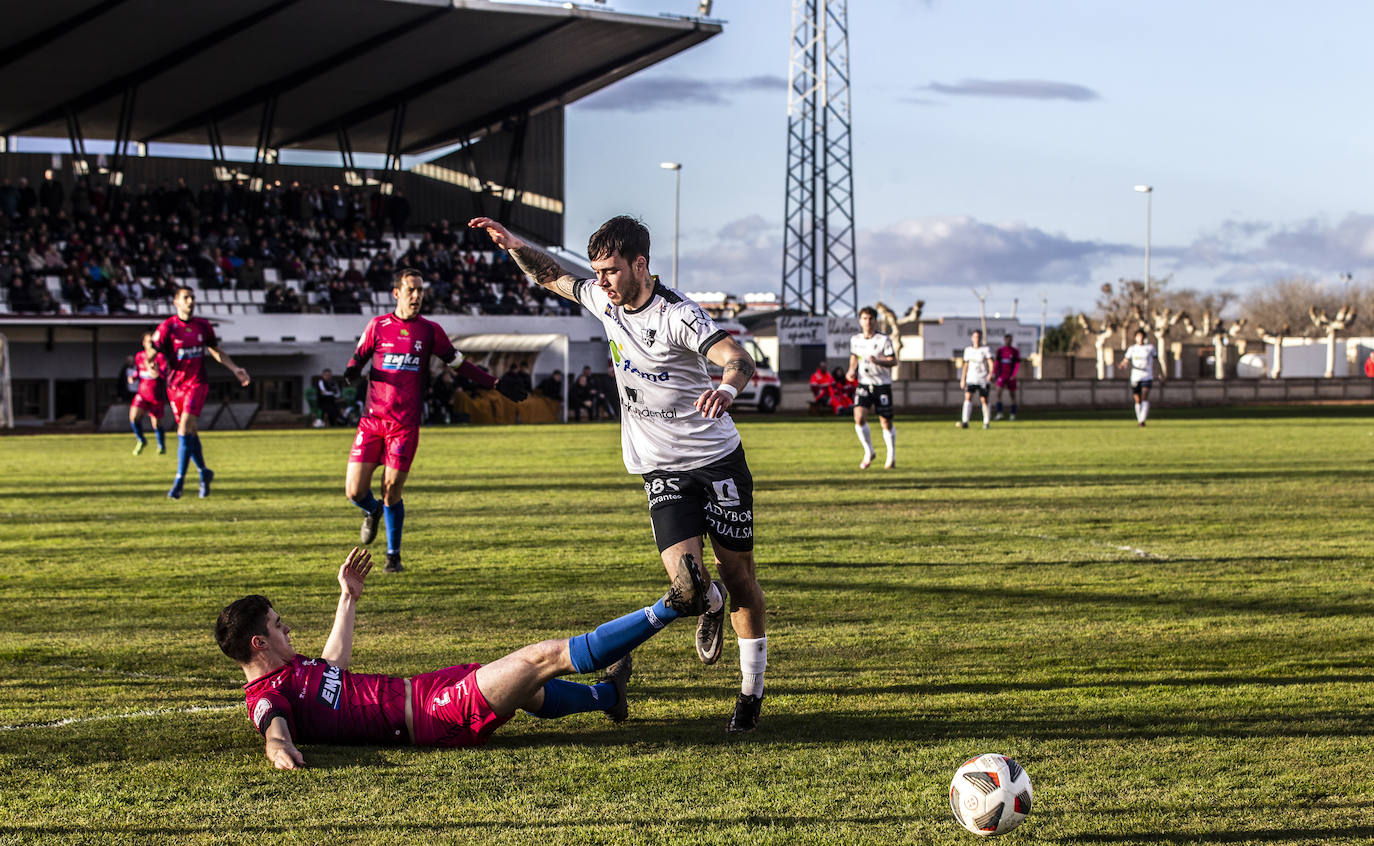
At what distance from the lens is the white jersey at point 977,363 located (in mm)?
30297

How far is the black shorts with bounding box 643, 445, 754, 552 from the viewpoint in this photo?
218 inches

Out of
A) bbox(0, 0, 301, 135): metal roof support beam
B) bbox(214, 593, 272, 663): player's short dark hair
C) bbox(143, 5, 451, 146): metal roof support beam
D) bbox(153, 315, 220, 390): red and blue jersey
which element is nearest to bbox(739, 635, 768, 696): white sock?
bbox(214, 593, 272, 663): player's short dark hair

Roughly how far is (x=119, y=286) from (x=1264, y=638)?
38.5 metres

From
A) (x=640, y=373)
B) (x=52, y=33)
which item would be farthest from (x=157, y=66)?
(x=640, y=373)

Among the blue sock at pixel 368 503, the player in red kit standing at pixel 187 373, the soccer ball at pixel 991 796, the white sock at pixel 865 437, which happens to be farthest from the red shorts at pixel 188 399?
the soccer ball at pixel 991 796

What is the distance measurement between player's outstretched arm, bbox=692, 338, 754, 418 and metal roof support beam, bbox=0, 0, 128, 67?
37535mm

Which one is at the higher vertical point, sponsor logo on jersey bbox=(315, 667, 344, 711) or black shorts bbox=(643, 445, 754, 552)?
black shorts bbox=(643, 445, 754, 552)

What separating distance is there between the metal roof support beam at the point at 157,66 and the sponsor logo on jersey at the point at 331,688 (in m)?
38.0

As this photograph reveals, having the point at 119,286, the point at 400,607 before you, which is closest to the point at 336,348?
the point at 119,286

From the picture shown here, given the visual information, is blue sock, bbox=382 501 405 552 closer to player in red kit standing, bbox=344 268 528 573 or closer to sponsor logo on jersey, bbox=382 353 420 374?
player in red kit standing, bbox=344 268 528 573

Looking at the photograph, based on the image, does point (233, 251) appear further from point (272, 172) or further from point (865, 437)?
point (865, 437)

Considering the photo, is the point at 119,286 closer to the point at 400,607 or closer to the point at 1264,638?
the point at 400,607

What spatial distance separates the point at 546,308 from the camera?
45.6 meters

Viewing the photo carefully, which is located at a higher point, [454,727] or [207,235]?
[207,235]
